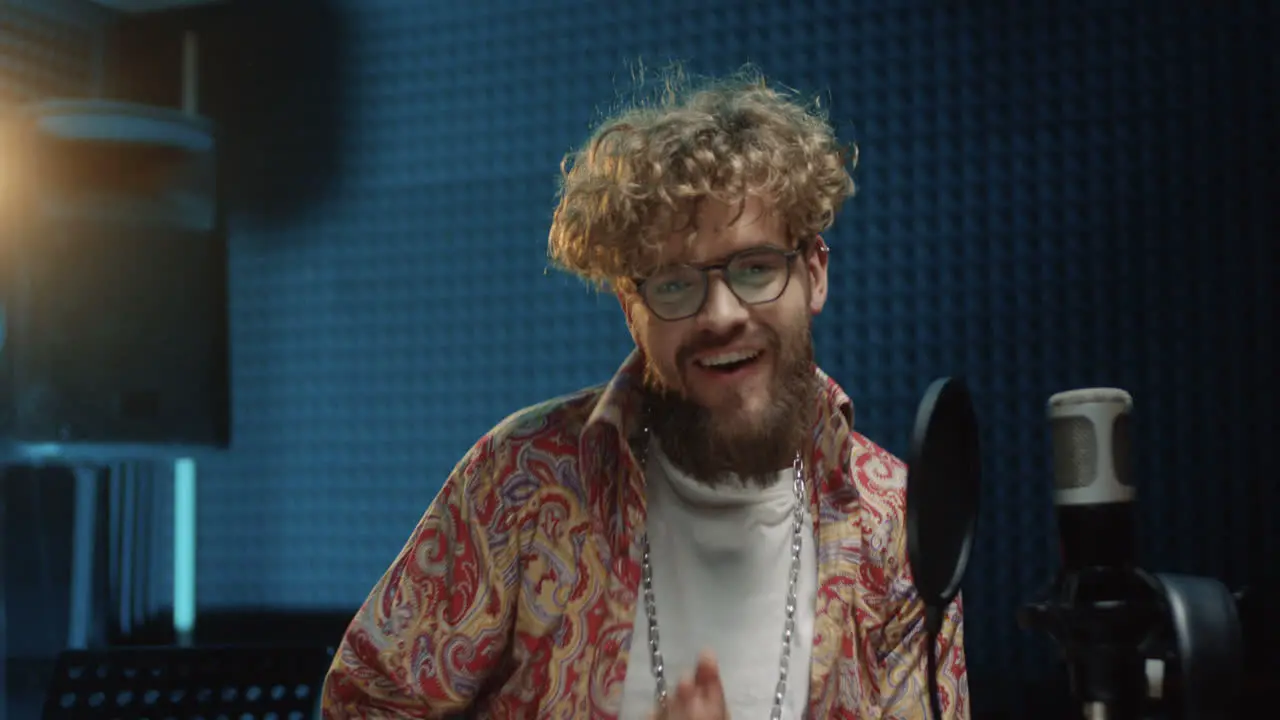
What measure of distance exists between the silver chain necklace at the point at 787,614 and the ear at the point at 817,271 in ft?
0.59

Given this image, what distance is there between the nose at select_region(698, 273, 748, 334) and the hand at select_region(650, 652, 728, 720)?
341 mm

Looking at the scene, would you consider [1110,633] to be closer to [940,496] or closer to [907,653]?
[940,496]

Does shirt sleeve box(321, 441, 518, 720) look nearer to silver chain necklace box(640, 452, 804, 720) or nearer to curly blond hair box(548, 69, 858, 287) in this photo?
silver chain necklace box(640, 452, 804, 720)

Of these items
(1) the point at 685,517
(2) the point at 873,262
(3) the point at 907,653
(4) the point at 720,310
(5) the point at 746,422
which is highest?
(2) the point at 873,262

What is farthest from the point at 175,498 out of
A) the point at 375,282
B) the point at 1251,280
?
the point at 1251,280

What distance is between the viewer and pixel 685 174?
4.34 feet

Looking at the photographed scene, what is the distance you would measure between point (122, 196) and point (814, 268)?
48.1 inches

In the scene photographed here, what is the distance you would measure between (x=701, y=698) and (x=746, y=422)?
1.05 ft

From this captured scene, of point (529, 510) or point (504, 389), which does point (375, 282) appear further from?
point (529, 510)

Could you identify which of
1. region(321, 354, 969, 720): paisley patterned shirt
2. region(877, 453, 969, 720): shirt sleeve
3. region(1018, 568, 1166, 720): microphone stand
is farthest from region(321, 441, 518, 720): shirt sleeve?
region(1018, 568, 1166, 720): microphone stand

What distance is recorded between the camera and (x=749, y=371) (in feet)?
4.36

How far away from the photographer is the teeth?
1316 millimetres

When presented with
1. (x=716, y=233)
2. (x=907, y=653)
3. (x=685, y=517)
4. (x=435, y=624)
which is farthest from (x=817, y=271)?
(x=435, y=624)

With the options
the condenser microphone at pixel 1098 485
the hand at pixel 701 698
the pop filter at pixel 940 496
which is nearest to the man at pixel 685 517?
the hand at pixel 701 698
